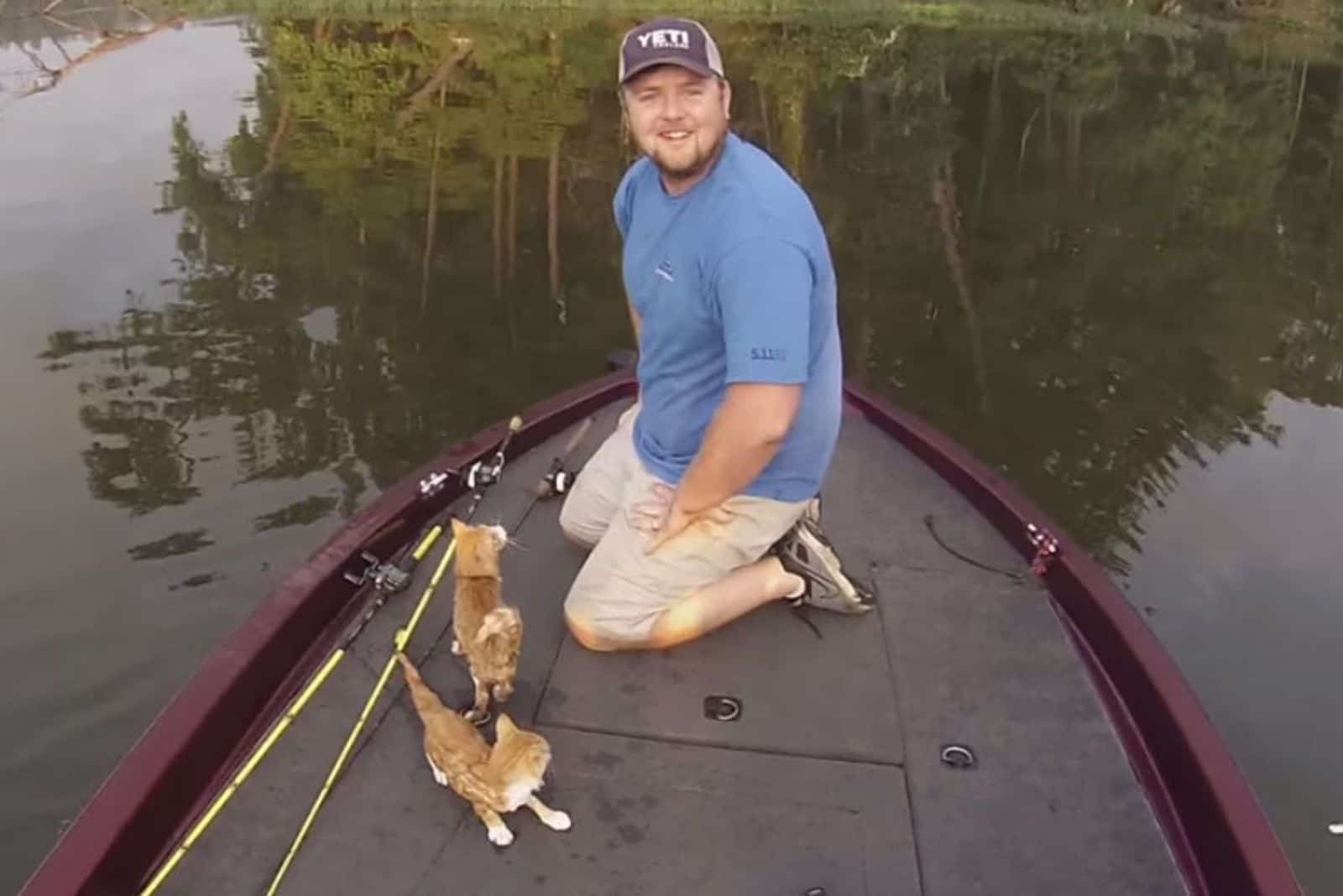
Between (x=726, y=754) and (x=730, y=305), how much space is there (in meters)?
1.20

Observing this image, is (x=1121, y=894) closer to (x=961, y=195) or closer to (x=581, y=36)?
(x=961, y=195)

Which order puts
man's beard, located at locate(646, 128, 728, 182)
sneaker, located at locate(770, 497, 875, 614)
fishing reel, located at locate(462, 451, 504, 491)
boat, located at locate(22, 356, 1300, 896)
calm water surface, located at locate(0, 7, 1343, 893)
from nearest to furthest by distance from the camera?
1. boat, located at locate(22, 356, 1300, 896)
2. man's beard, located at locate(646, 128, 728, 182)
3. sneaker, located at locate(770, 497, 875, 614)
4. fishing reel, located at locate(462, 451, 504, 491)
5. calm water surface, located at locate(0, 7, 1343, 893)

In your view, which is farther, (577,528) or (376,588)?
(577,528)

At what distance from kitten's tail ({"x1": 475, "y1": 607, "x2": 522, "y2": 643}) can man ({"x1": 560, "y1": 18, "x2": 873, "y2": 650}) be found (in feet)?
1.45

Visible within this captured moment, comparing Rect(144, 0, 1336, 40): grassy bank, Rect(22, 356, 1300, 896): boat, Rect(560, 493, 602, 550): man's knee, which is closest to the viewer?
Rect(22, 356, 1300, 896): boat

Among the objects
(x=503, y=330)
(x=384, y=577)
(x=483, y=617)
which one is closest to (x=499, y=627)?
(x=483, y=617)

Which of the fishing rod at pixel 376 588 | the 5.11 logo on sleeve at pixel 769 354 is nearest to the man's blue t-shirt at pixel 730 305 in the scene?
the 5.11 logo on sleeve at pixel 769 354

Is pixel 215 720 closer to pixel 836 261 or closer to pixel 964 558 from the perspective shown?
pixel 964 558

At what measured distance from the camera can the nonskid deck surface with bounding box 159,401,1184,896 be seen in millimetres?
2838

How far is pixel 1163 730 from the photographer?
3289 mm

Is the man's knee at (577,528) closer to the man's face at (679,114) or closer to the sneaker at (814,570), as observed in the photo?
the sneaker at (814,570)

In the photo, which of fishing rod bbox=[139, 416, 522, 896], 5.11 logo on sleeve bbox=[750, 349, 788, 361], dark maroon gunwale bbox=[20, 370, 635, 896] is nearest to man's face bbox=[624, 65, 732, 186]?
5.11 logo on sleeve bbox=[750, 349, 788, 361]

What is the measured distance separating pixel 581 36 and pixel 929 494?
21603mm

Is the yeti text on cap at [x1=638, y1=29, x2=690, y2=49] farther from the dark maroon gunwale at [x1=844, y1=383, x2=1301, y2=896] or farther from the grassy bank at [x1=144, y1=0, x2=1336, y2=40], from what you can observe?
the grassy bank at [x1=144, y1=0, x2=1336, y2=40]
